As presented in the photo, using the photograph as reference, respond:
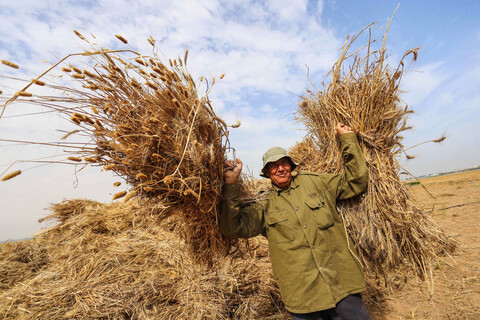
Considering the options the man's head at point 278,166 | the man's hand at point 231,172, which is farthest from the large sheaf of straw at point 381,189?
the man's hand at point 231,172

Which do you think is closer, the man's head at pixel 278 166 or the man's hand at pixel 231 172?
the man's hand at pixel 231 172

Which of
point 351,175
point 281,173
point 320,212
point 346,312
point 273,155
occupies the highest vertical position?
point 273,155

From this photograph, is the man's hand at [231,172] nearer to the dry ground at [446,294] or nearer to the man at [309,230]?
the man at [309,230]

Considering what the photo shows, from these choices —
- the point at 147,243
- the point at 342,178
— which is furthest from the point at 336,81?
the point at 147,243

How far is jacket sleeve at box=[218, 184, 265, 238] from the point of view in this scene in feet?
5.99

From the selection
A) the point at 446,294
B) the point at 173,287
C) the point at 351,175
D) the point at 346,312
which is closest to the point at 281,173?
the point at 351,175

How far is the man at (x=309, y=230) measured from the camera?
185cm

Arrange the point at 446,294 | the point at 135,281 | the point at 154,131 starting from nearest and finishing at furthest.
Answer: the point at 154,131
the point at 446,294
the point at 135,281

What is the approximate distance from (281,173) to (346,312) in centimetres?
121

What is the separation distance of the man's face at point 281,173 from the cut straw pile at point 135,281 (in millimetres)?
Result: 871

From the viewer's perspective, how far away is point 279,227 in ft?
6.75

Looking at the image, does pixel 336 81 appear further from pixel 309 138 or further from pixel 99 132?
pixel 99 132

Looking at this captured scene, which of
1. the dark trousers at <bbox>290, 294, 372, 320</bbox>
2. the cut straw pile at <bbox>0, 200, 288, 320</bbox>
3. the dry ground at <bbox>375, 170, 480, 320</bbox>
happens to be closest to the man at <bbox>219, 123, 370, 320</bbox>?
the dark trousers at <bbox>290, 294, 372, 320</bbox>

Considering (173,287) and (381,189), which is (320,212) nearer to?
(381,189)
